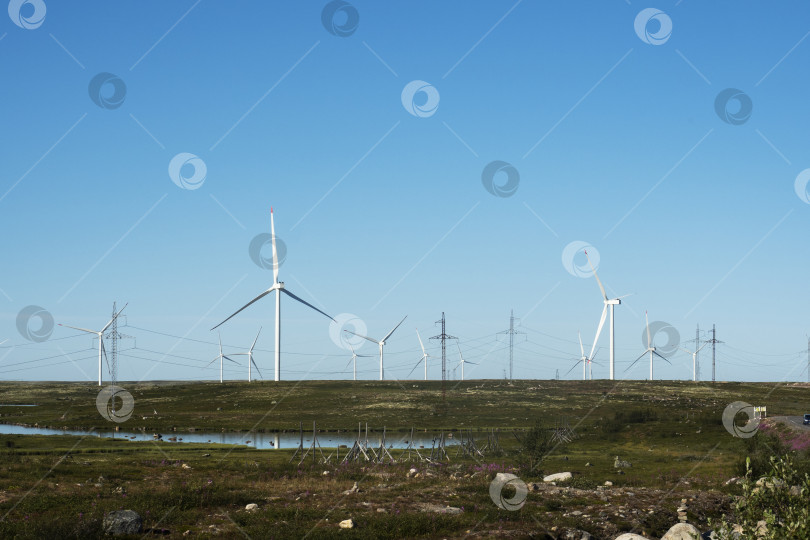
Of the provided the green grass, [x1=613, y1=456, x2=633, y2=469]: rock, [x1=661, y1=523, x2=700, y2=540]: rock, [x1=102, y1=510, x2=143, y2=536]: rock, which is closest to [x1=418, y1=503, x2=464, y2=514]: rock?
the green grass

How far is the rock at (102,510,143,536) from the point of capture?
87.5 ft

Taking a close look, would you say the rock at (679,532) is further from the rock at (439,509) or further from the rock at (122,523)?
the rock at (122,523)

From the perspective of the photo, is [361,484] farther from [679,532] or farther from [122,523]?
[679,532]

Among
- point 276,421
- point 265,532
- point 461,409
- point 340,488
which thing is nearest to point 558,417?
point 461,409

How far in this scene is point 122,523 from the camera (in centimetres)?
2697

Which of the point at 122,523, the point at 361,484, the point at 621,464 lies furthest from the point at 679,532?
the point at 621,464

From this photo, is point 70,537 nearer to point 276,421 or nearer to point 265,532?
point 265,532

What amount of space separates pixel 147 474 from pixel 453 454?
23.3 metres

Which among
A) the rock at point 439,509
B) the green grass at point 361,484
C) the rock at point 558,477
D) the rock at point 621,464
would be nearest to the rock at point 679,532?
the green grass at point 361,484

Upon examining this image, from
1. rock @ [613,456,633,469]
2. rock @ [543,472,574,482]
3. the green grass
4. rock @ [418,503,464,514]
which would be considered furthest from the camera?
rock @ [613,456,633,469]

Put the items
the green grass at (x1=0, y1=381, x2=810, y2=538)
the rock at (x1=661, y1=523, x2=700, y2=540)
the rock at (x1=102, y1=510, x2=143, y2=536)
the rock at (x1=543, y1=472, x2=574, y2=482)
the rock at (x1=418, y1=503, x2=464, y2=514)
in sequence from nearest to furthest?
the rock at (x1=661, y1=523, x2=700, y2=540), the rock at (x1=102, y1=510, x2=143, y2=536), the green grass at (x1=0, y1=381, x2=810, y2=538), the rock at (x1=418, y1=503, x2=464, y2=514), the rock at (x1=543, y1=472, x2=574, y2=482)

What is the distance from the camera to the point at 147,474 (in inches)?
1665

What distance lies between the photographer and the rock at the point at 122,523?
26672 millimetres

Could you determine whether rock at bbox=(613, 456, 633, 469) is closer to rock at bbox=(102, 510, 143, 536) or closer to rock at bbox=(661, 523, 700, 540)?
rock at bbox=(661, 523, 700, 540)
